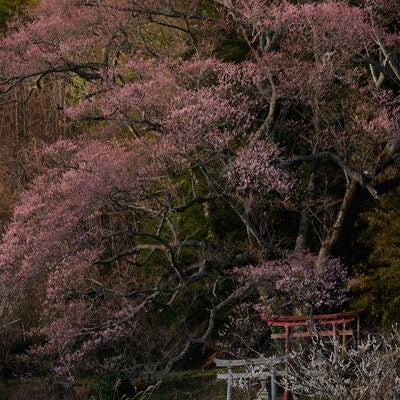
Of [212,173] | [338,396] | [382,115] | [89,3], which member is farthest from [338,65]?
[338,396]

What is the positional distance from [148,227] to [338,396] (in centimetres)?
909

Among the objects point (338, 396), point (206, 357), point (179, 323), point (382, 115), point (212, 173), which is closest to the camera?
point (338, 396)

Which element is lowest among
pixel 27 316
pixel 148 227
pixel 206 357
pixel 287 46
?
pixel 206 357

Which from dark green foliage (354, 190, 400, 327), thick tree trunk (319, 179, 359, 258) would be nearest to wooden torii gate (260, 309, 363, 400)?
dark green foliage (354, 190, 400, 327)

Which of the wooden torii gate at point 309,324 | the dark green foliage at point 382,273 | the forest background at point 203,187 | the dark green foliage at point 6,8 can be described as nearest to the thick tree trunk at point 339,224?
the forest background at point 203,187

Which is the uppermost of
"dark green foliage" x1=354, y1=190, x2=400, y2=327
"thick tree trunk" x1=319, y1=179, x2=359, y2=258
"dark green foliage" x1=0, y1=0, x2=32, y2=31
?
"dark green foliage" x1=0, y1=0, x2=32, y2=31

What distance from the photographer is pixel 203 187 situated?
13.6 m

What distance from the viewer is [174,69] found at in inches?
465

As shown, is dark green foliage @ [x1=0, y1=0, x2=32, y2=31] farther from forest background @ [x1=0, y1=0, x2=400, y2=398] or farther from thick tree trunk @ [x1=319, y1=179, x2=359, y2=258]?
thick tree trunk @ [x1=319, y1=179, x2=359, y2=258]

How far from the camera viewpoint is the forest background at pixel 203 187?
1082 cm

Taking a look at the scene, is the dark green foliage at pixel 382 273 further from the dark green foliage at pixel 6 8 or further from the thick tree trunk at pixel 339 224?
the dark green foliage at pixel 6 8

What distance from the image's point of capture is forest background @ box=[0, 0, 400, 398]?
10820 millimetres

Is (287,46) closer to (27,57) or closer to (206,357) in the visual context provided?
(27,57)

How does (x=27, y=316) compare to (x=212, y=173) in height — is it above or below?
below
